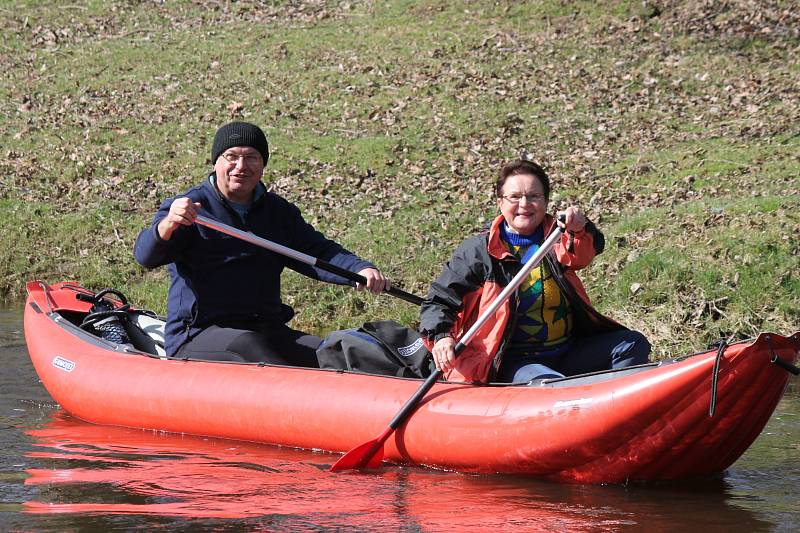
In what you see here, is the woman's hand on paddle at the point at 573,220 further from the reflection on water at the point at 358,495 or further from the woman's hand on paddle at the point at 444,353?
the reflection on water at the point at 358,495

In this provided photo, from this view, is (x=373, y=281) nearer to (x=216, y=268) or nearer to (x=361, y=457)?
(x=216, y=268)

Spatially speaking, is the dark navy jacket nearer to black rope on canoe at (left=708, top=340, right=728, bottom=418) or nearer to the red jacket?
the red jacket

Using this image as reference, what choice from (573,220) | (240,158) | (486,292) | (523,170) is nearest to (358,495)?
(486,292)

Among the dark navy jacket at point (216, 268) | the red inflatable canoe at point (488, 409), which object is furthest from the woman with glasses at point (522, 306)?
the dark navy jacket at point (216, 268)

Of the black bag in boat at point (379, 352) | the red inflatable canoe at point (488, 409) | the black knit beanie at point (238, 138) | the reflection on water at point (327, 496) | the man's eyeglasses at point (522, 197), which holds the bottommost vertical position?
the reflection on water at point (327, 496)

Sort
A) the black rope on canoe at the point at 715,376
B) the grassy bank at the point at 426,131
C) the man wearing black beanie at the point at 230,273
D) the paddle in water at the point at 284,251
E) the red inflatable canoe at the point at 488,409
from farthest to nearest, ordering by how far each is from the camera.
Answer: the grassy bank at the point at 426,131
the man wearing black beanie at the point at 230,273
the paddle in water at the point at 284,251
the red inflatable canoe at the point at 488,409
the black rope on canoe at the point at 715,376

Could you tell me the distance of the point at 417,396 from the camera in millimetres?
5797

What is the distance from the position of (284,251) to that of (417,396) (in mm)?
1430

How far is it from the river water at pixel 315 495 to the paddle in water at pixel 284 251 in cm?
111

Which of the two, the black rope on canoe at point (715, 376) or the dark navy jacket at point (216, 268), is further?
the dark navy jacket at point (216, 268)

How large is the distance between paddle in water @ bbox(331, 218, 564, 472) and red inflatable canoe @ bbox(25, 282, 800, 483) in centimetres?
6

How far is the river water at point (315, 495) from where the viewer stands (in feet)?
15.7

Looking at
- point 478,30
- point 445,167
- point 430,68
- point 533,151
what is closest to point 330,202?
point 445,167

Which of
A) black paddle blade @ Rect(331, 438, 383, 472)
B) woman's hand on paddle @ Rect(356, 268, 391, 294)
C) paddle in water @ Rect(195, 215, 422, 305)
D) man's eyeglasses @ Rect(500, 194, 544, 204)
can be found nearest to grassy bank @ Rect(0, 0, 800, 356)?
woman's hand on paddle @ Rect(356, 268, 391, 294)
